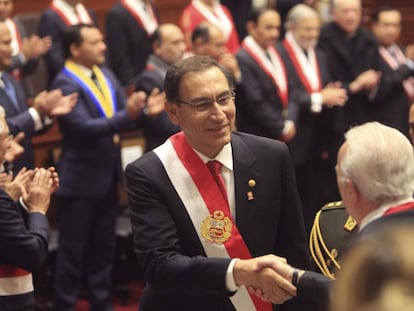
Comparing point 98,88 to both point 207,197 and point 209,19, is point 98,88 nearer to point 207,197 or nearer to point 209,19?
point 209,19

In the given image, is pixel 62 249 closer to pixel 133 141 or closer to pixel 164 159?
pixel 133 141

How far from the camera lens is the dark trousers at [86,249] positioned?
16.4 feet

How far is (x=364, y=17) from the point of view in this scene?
8.73m

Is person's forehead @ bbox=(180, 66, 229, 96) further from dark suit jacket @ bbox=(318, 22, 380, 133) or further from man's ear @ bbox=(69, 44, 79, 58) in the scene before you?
dark suit jacket @ bbox=(318, 22, 380, 133)

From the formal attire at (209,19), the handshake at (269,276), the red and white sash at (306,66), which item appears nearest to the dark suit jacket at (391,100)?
the red and white sash at (306,66)

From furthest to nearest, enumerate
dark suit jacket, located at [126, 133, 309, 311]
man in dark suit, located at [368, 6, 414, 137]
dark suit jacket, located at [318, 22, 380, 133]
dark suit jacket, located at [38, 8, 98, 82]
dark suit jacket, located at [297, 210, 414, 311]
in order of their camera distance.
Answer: man in dark suit, located at [368, 6, 414, 137]
dark suit jacket, located at [318, 22, 380, 133]
dark suit jacket, located at [38, 8, 98, 82]
dark suit jacket, located at [126, 133, 309, 311]
dark suit jacket, located at [297, 210, 414, 311]

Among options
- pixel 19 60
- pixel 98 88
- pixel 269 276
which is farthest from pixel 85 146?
pixel 269 276

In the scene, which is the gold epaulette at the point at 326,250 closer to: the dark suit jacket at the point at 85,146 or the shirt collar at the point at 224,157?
the shirt collar at the point at 224,157

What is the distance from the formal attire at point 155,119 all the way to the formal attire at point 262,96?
23.1 inches

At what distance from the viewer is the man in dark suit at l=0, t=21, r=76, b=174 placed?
462cm

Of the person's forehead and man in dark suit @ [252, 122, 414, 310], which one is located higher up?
the person's forehead

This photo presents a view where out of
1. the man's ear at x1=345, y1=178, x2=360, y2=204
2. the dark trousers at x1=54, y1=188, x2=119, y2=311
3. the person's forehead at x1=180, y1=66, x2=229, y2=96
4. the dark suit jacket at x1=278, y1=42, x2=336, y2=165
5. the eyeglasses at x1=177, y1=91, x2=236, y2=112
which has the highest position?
the person's forehead at x1=180, y1=66, x2=229, y2=96

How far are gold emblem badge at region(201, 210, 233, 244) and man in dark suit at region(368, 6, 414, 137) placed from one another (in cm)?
390

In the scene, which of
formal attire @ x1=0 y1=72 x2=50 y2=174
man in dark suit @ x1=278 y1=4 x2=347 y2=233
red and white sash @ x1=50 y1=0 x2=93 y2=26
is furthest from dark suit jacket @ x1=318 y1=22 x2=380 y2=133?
formal attire @ x1=0 y1=72 x2=50 y2=174
